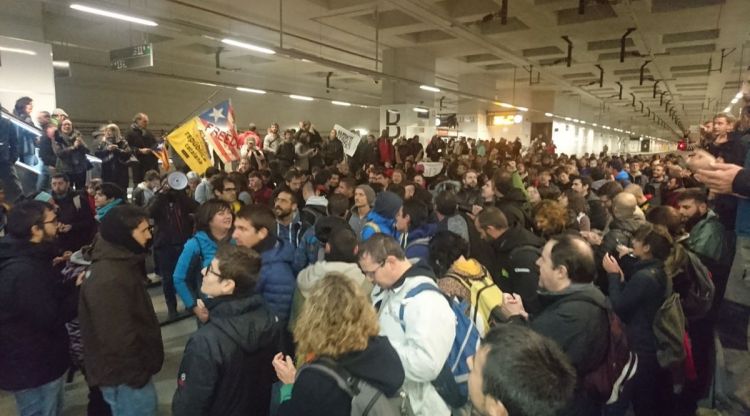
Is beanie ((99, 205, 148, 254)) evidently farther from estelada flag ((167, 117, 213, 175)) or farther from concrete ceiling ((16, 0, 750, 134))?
concrete ceiling ((16, 0, 750, 134))

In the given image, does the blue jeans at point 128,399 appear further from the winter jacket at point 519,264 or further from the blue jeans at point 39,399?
the winter jacket at point 519,264

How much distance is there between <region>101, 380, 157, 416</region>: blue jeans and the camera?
2273 millimetres

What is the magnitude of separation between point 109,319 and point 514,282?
2460 mm

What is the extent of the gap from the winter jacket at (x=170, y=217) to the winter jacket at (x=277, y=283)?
8.29 feet

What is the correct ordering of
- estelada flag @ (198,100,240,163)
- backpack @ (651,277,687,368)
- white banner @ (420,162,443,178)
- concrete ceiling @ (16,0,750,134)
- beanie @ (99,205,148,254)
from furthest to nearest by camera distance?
white banner @ (420,162,443,178) < concrete ceiling @ (16,0,750,134) < estelada flag @ (198,100,240,163) < backpack @ (651,277,687,368) < beanie @ (99,205,148,254)

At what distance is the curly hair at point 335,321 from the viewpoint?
1.58 m

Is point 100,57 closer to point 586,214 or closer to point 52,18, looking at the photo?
point 52,18

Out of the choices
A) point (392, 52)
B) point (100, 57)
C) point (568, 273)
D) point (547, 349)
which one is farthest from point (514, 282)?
point (100, 57)

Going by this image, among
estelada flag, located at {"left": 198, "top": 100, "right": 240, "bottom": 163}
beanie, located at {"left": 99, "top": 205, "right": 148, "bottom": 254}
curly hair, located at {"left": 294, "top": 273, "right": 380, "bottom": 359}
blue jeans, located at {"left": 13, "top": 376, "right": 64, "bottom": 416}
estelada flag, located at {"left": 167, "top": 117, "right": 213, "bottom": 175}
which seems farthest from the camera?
estelada flag, located at {"left": 198, "top": 100, "right": 240, "bottom": 163}

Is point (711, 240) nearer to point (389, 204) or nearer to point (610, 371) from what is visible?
point (610, 371)

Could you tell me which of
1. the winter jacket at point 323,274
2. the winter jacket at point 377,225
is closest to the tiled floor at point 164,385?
the winter jacket at point 323,274

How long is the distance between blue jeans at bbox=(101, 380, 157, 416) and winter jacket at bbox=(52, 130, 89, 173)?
18.2 ft

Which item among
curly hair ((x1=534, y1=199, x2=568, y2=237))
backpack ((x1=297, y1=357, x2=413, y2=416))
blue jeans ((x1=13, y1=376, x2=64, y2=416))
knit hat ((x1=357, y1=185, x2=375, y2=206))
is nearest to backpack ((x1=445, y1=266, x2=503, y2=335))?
backpack ((x1=297, y1=357, x2=413, y2=416))

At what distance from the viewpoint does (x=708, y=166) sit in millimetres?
1643
